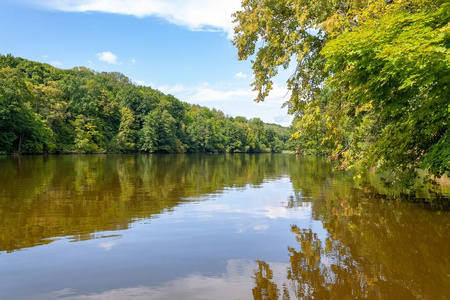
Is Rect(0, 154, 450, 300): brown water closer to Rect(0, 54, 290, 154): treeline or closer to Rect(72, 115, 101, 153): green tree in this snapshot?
Rect(0, 54, 290, 154): treeline

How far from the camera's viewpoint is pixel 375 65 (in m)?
8.59

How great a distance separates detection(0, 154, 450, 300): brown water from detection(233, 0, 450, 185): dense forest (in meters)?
2.38

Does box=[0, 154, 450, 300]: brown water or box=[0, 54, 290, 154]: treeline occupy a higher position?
box=[0, 54, 290, 154]: treeline

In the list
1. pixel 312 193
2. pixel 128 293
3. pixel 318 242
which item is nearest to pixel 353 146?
pixel 312 193

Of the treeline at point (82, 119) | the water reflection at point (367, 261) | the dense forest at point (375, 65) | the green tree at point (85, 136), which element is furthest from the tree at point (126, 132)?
the water reflection at point (367, 261)

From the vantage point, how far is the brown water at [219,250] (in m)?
4.96

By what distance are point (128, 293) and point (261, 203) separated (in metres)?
8.67

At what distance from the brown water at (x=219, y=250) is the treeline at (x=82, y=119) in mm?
51766

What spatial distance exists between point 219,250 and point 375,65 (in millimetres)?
6323

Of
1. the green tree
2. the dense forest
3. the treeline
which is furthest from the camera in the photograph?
the green tree

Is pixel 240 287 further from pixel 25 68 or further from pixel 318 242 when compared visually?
pixel 25 68

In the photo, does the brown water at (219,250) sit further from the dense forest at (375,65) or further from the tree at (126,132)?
the tree at (126,132)

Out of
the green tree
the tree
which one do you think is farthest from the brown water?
the tree

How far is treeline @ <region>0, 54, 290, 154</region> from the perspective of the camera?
5575 cm
